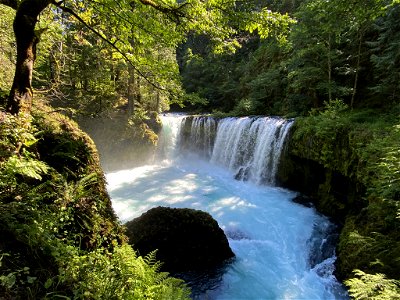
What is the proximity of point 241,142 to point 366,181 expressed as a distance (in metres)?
8.18

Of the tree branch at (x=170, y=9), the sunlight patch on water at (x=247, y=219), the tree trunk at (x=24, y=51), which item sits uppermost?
the tree branch at (x=170, y=9)

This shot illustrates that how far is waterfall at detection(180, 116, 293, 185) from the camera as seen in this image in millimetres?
13891

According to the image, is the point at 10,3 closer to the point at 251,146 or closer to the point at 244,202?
the point at 244,202

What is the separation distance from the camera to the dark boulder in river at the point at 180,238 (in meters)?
6.72

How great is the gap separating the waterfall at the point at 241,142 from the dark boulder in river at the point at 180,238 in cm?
734

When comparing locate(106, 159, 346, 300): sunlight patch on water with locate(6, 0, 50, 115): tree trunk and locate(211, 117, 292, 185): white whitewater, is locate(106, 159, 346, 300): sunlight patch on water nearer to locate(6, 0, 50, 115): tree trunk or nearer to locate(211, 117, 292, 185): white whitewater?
locate(211, 117, 292, 185): white whitewater

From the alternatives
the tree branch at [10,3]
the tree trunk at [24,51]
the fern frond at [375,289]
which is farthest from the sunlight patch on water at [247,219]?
the tree branch at [10,3]

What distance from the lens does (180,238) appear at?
696 centimetres

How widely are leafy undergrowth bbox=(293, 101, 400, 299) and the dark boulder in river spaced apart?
3246 millimetres

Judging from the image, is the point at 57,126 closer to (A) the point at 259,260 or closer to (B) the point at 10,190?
(B) the point at 10,190

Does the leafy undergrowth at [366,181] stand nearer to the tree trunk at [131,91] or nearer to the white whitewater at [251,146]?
the white whitewater at [251,146]

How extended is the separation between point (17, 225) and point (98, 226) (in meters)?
1.08

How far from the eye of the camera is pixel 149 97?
19.8m

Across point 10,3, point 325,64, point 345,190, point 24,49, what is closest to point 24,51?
point 24,49
